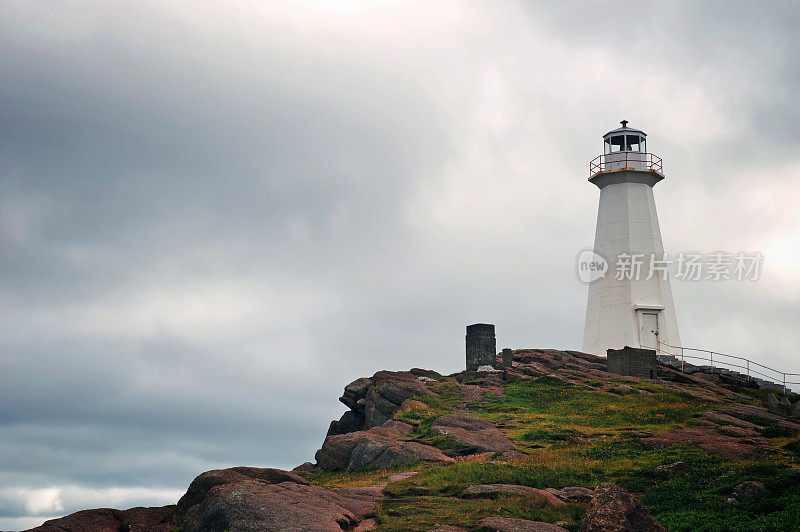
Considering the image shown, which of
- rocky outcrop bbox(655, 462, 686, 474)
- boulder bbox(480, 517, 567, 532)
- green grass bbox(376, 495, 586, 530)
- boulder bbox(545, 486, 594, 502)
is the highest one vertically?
rocky outcrop bbox(655, 462, 686, 474)

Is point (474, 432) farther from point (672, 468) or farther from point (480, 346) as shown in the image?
point (480, 346)

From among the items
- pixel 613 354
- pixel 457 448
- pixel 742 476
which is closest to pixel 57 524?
pixel 457 448

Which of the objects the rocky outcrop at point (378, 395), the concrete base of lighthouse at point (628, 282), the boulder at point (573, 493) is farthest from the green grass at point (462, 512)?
the concrete base of lighthouse at point (628, 282)

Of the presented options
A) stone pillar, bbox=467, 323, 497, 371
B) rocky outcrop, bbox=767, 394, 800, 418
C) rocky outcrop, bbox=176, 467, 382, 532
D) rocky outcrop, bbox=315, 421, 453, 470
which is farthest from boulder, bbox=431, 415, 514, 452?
rocky outcrop, bbox=767, 394, 800, 418

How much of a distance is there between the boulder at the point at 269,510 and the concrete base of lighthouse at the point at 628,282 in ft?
137

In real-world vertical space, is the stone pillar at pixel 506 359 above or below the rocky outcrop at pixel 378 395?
above

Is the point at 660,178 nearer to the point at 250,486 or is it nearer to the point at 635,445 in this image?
the point at 635,445

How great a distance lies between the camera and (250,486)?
21.6 metres

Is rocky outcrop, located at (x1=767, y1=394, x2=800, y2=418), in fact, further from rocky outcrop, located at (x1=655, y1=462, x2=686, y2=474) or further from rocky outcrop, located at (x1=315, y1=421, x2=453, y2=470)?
rocky outcrop, located at (x1=315, y1=421, x2=453, y2=470)

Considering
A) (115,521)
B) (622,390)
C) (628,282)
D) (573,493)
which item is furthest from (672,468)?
(628,282)

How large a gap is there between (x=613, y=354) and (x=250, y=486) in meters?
37.8

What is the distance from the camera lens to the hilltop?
802 inches

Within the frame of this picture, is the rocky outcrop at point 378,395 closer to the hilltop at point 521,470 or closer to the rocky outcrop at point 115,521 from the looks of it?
the hilltop at point 521,470

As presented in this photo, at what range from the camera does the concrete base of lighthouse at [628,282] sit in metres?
59.9
